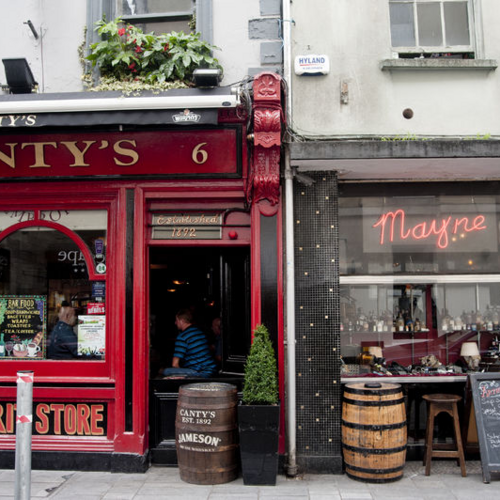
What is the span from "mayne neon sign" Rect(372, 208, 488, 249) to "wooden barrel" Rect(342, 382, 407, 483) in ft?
6.39

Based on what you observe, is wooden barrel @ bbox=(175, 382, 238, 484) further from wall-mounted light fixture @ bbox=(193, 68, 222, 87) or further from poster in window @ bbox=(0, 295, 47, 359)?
wall-mounted light fixture @ bbox=(193, 68, 222, 87)

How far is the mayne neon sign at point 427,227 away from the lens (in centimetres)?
672

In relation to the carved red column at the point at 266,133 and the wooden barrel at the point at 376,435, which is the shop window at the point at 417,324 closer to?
the wooden barrel at the point at 376,435

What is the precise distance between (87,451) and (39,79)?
14.2ft

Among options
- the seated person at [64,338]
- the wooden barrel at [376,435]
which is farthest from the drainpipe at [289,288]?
the seated person at [64,338]

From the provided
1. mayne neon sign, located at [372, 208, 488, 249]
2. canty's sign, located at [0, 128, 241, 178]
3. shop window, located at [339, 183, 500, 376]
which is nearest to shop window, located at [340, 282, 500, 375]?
shop window, located at [339, 183, 500, 376]

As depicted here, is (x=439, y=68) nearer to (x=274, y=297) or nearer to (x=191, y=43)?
(x=191, y=43)

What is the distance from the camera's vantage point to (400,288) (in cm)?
671

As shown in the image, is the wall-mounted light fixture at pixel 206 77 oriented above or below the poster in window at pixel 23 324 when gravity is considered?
above

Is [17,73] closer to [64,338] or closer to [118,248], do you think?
[118,248]

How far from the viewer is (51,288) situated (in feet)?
21.6

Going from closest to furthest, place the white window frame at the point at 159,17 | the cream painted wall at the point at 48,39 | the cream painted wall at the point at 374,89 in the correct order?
1. the cream painted wall at the point at 374,89
2. the cream painted wall at the point at 48,39
3. the white window frame at the point at 159,17

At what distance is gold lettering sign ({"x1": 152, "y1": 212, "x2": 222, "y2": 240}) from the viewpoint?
255 inches

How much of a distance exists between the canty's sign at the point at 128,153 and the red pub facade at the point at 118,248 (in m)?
0.01
